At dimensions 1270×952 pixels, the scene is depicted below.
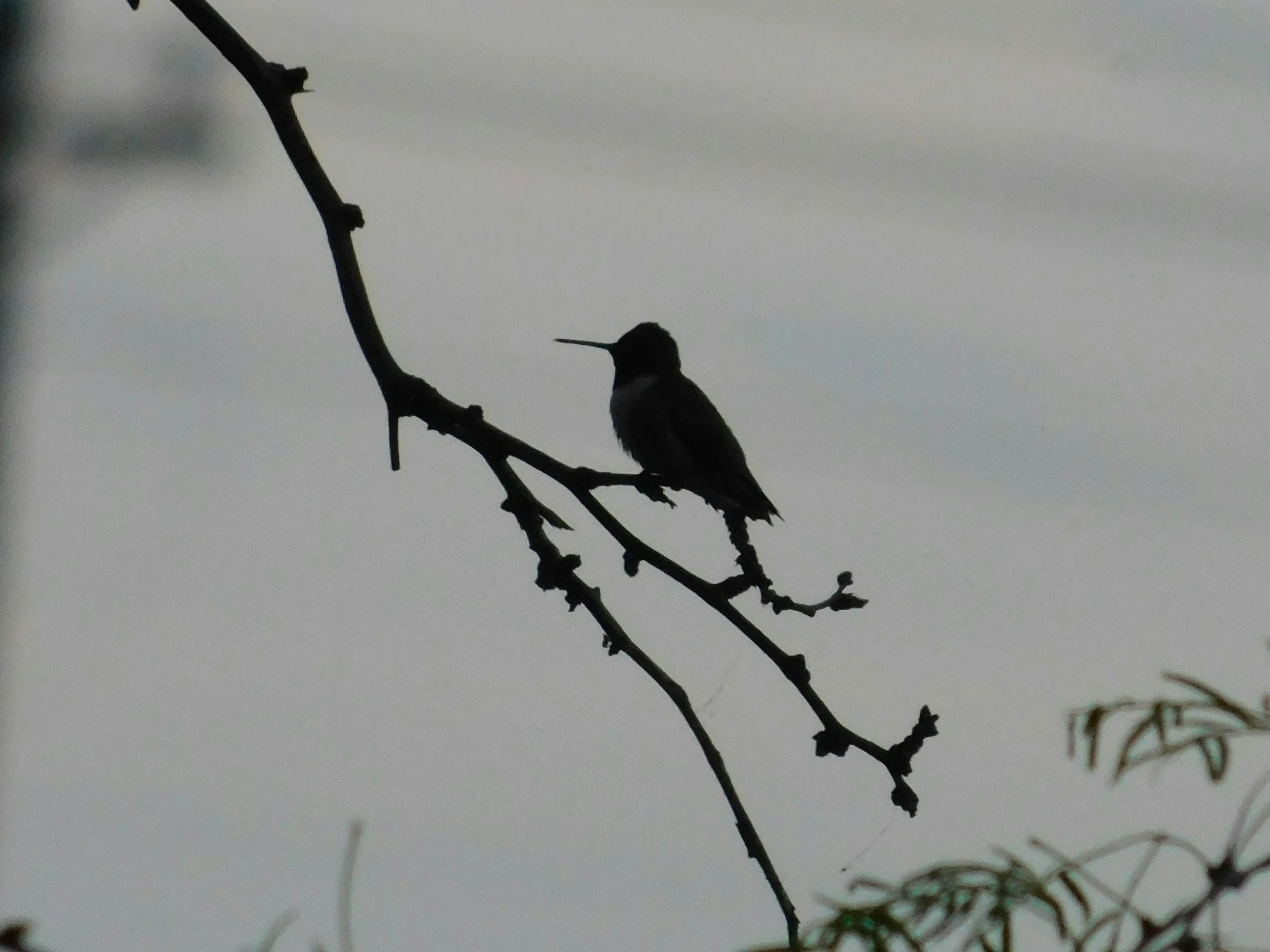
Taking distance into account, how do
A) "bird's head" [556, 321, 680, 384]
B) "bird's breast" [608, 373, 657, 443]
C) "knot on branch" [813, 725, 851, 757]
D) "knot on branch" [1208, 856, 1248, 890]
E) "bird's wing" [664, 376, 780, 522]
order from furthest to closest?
"bird's head" [556, 321, 680, 384] → "bird's breast" [608, 373, 657, 443] → "bird's wing" [664, 376, 780, 522] → "knot on branch" [813, 725, 851, 757] → "knot on branch" [1208, 856, 1248, 890]

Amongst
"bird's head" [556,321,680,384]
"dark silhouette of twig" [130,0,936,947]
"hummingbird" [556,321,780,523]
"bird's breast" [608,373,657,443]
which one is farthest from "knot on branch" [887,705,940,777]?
"bird's head" [556,321,680,384]

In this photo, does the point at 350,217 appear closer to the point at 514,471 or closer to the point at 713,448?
the point at 514,471

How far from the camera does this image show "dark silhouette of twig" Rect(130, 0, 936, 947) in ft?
9.22

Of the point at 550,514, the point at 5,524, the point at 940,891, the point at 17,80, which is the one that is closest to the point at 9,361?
the point at 5,524

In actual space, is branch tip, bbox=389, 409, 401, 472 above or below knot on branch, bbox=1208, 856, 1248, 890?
above

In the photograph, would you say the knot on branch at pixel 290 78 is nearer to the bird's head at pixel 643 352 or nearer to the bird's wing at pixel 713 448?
the bird's wing at pixel 713 448

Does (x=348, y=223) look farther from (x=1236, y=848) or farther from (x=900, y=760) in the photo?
(x=1236, y=848)

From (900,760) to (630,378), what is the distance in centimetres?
419

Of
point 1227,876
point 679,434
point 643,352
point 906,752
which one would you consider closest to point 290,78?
point 906,752

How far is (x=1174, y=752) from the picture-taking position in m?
1.63

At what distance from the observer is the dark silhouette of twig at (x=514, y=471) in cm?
281

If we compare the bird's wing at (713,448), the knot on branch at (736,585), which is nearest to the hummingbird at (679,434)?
the bird's wing at (713,448)

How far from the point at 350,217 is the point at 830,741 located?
3.97ft

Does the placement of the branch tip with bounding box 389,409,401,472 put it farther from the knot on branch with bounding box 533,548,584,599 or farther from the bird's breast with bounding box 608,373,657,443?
the bird's breast with bounding box 608,373,657,443
